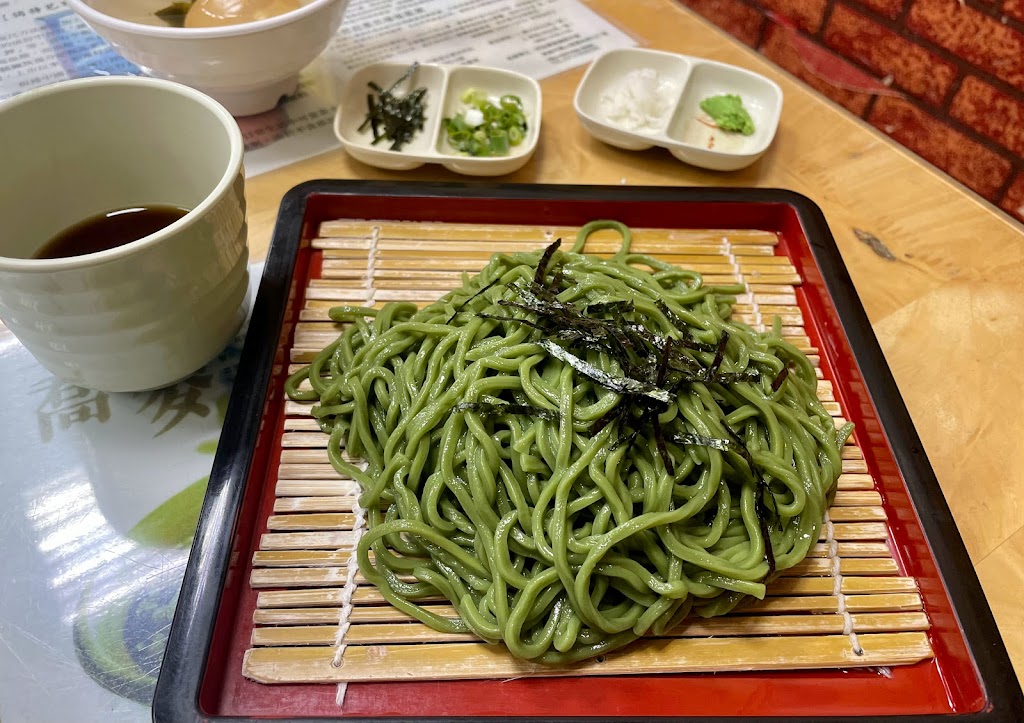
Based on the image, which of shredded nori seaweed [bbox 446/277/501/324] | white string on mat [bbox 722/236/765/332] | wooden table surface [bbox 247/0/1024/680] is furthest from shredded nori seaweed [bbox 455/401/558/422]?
wooden table surface [bbox 247/0/1024/680]

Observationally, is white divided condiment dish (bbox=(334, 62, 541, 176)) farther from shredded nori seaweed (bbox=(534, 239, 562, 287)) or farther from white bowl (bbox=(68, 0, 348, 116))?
shredded nori seaweed (bbox=(534, 239, 562, 287))

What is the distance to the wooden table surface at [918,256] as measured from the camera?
63.8 inches

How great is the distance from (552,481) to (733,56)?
2.25 m

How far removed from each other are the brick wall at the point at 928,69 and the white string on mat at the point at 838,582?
1556 mm

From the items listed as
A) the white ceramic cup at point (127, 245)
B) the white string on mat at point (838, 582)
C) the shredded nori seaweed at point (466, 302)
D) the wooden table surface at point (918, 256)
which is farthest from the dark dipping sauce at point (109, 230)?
the white string on mat at point (838, 582)

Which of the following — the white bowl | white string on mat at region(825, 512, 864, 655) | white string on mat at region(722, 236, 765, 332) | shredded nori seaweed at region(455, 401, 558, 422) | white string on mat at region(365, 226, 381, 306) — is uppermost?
the white bowl

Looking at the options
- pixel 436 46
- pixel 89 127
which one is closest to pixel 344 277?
pixel 89 127

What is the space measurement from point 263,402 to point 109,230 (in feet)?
1.76

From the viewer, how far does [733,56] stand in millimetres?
2877

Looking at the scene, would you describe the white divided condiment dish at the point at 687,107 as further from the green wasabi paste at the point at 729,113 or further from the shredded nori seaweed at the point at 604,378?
the shredded nori seaweed at the point at 604,378

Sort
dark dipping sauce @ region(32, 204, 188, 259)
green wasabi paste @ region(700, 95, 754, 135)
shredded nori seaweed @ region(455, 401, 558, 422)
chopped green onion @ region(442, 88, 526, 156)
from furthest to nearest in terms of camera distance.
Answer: green wasabi paste @ region(700, 95, 754, 135) → chopped green onion @ region(442, 88, 526, 156) → dark dipping sauce @ region(32, 204, 188, 259) → shredded nori seaweed @ region(455, 401, 558, 422)

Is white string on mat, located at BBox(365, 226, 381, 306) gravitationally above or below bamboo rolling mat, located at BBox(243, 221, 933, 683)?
above

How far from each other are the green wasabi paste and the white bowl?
1247 mm

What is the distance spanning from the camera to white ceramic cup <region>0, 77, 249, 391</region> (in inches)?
49.0
